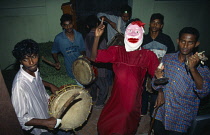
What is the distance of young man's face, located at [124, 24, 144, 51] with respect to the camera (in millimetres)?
2465

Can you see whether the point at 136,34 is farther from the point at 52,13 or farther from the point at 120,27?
the point at 52,13

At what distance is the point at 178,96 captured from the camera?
2.48 meters

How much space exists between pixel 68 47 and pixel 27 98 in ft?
7.90

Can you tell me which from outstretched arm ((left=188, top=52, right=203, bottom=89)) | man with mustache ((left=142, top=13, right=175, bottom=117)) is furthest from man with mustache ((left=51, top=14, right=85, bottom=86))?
outstretched arm ((left=188, top=52, right=203, bottom=89))

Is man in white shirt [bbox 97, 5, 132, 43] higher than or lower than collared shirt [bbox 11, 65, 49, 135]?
higher

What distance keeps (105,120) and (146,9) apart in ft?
21.2

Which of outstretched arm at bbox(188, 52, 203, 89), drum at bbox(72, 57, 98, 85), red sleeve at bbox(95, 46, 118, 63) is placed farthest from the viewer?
drum at bbox(72, 57, 98, 85)

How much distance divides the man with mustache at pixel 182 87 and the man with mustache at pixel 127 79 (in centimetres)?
34

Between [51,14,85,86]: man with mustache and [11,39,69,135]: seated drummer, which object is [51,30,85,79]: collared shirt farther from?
[11,39,69,135]: seated drummer

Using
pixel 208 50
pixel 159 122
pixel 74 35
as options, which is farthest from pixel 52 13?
pixel 208 50

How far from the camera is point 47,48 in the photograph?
630 cm

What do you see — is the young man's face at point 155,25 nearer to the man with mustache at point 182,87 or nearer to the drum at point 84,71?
the man with mustache at point 182,87

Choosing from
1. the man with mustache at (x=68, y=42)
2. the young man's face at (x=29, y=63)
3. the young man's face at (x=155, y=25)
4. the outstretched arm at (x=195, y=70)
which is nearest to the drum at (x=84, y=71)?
the man with mustache at (x=68, y=42)

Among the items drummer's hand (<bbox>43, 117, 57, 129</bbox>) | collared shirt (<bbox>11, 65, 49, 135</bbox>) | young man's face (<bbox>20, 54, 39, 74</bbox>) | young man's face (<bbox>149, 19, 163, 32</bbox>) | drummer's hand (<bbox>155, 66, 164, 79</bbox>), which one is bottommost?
drummer's hand (<bbox>43, 117, 57, 129</bbox>)
